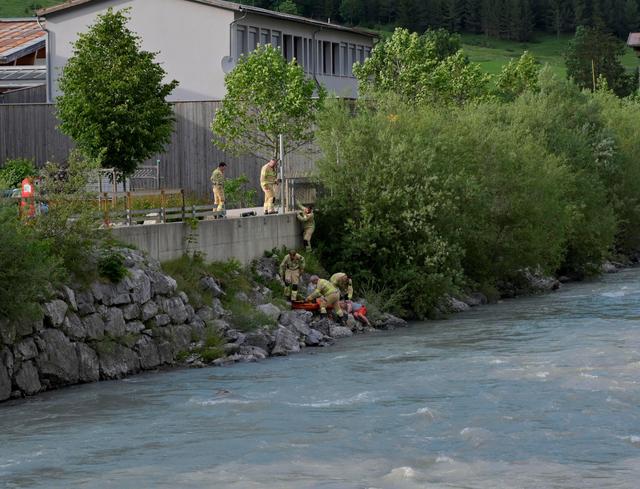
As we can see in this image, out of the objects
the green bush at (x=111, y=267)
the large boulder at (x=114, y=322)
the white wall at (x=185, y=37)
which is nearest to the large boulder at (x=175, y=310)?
the green bush at (x=111, y=267)

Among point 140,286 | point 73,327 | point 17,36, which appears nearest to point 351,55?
point 17,36

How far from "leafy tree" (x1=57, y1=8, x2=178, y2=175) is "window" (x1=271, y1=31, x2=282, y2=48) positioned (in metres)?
19.5

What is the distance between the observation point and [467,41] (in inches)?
7313

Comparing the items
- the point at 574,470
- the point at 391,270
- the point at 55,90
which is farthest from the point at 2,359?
the point at 55,90

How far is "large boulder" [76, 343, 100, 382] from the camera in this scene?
29.3m

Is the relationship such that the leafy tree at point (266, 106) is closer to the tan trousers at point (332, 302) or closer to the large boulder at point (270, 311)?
the tan trousers at point (332, 302)

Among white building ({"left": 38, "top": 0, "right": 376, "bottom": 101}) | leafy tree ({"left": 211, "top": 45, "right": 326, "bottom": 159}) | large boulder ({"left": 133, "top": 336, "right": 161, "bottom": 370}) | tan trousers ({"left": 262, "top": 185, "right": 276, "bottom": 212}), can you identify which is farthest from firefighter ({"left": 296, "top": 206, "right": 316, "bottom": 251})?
white building ({"left": 38, "top": 0, "right": 376, "bottom": 101})

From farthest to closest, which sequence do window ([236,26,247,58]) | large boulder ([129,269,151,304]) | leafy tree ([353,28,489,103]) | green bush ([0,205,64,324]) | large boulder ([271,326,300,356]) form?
leafy tree ([353,28,489,103])
window ([236,26,247,58])
large boulder ([271,326,300,356])
large boulder ([129,269,151,304])
green bush ([0,205,64,324])

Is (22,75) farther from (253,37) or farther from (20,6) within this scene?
(20,6)

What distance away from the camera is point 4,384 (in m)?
27.3

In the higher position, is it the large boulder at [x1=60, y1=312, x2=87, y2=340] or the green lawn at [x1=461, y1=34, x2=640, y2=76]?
the green lawn at [x1=461, y1=34, x2=640, y2=76]

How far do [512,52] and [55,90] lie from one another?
12796 centimetres

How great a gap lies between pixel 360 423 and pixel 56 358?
7.94m

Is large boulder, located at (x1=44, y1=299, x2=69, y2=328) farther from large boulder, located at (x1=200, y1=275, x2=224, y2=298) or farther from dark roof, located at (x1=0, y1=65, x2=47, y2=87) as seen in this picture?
dark roof, located at (x1=0, y1=65, x2=47, y2=87)
